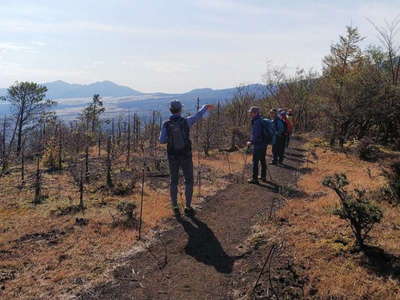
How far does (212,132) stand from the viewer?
18.5m

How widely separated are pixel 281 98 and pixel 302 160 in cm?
1607

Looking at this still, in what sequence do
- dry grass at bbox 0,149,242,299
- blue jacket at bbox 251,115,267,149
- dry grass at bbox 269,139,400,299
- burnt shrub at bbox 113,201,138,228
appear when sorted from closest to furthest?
dry grass at bbox 269,139,400,299
dry grass at bbox 0,149,242,299
burnt shrub at bbox 113,201,138,228
blue jacket at bbox 251,115,267,149

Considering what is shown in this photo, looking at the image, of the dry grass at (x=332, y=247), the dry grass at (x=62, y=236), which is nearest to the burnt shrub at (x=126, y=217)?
the dry grass at (x=62, y=236)

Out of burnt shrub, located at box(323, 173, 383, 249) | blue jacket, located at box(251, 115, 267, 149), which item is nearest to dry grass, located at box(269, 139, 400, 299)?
burnt shrub, located at box(323, 173, 383, 249)

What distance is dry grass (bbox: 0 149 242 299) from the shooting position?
5.12m

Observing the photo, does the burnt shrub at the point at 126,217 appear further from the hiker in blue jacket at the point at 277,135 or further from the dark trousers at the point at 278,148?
the dark trousers at the point at 278,148

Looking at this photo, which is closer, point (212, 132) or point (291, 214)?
point (291, 214)

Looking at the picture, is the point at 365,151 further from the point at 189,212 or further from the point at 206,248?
the point at 206,248

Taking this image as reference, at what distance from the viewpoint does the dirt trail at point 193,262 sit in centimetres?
451

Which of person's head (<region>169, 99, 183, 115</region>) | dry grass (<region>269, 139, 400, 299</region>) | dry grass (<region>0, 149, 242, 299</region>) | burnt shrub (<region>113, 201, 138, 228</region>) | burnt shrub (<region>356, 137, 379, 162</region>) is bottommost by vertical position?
dry grass (<region>0, 149, 242, 299</region>)

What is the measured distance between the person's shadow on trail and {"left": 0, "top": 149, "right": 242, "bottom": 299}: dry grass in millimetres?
846

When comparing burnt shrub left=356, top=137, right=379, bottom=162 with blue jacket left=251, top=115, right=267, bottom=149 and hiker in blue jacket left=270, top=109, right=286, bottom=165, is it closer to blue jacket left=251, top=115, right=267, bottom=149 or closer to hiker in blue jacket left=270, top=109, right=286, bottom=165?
hiker in blue jacket left=270, top=109, right=286, bottom=165

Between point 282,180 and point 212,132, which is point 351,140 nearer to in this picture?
point 212,132

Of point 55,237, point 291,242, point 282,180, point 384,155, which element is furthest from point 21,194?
point 384,155
